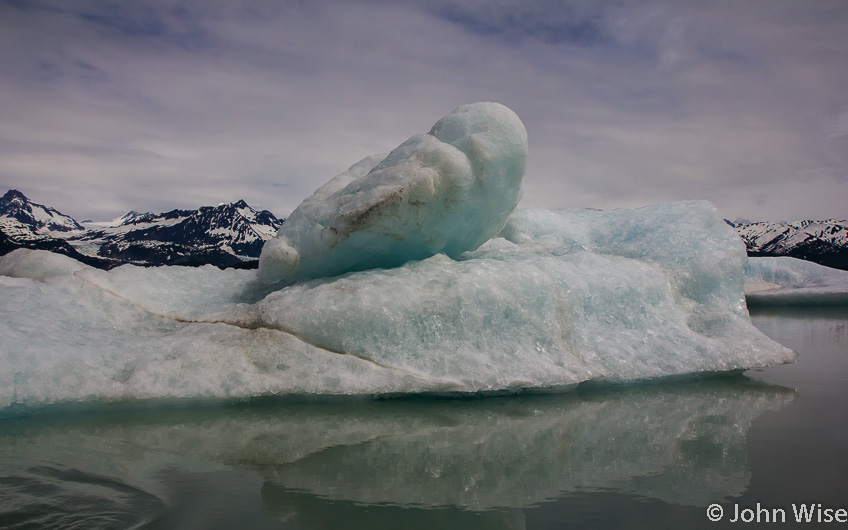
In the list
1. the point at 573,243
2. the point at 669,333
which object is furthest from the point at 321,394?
the point at 573,243

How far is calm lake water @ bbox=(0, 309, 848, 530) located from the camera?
2.91 m

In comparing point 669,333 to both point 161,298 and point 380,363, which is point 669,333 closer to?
point 380,363

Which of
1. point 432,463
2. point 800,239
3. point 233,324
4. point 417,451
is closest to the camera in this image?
point 432,463

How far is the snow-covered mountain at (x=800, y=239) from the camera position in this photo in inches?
4797

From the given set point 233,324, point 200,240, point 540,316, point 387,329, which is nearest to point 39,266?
point 233,324

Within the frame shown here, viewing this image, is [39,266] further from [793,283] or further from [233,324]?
[793,283]

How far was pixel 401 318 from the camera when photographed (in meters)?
5.44

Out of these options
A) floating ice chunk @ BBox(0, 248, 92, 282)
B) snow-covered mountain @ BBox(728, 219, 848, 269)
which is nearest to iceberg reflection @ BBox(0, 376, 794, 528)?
floating ice chunk @ BBox(0, 248, 92, 282)

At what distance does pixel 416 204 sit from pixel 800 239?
507ft

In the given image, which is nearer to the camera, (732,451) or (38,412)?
(732,451)

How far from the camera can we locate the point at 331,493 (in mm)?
3150

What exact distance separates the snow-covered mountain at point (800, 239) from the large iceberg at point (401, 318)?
409 feet

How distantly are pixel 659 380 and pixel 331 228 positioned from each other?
12.2ft

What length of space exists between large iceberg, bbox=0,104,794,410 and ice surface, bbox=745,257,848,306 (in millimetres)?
14293
